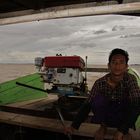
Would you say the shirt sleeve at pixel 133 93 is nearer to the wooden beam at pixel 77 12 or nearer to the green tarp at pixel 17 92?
the wooden beam at pixel 77 12

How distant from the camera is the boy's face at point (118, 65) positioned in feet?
8.80

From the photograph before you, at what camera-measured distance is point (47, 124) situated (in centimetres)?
375

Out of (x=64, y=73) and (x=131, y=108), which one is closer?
(x=131, y=108)

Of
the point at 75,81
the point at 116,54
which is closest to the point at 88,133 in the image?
the point at 116,54

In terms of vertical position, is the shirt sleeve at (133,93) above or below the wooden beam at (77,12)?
below

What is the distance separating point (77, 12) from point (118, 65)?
1199mm

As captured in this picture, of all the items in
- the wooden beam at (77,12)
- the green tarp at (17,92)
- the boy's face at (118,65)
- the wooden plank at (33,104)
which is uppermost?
the wooden beam at (77,12)

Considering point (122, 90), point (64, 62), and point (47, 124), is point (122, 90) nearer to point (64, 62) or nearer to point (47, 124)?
point (47, 124)

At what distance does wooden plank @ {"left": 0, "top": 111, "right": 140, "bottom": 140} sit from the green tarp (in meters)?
2.72

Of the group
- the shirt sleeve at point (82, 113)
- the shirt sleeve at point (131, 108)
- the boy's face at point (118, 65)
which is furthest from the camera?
the shirt sleeve at point (82, 113)

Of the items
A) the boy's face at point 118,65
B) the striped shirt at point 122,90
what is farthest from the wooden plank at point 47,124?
the boy's face at point 118,65

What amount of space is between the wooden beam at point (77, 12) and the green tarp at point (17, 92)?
10.2ft

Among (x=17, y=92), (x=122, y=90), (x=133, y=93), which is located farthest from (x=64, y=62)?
(x=133, y=93)

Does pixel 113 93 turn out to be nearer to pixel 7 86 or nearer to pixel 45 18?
pixel 45 18
